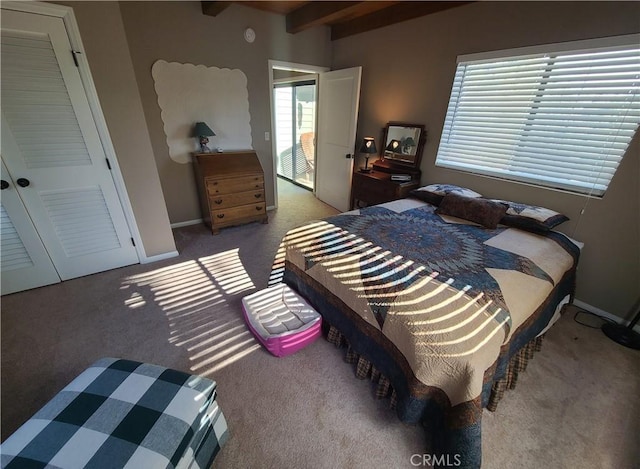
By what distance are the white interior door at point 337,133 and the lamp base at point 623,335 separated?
2830 millimetres

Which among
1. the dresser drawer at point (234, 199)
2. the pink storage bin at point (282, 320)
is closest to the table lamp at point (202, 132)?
the dresser drawer at point (234, 199)

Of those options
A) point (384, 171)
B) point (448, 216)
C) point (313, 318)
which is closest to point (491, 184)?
point (448, 216)

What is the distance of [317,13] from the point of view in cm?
281

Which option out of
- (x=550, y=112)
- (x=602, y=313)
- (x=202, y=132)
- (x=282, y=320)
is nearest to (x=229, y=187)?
(x=202, y=132)

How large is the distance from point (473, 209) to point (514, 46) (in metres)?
1.42

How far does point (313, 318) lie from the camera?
1.71 metres

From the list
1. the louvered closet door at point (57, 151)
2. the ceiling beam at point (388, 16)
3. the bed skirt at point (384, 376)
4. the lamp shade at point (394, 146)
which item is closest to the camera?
the bed skirt at point (384, 376)

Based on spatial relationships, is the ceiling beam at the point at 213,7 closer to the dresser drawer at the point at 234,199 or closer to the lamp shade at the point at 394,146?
the dresser drawer at the point at 234,199

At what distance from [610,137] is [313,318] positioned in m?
2.51

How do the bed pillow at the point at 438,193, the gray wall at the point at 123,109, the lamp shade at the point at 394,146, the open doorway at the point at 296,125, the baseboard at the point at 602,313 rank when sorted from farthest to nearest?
the open doorway at the point at 296,125 → the lamp shade at the point at 394,146 → the bed pillow at the point at 438,193 → the baseboard at the point at 602,313 → the gray wall at the point at 123,109

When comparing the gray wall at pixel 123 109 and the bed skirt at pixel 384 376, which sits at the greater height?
the gray wall at pixel 123 109

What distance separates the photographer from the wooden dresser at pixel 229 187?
9.78 feet

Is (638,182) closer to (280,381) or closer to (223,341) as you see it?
(280,381)

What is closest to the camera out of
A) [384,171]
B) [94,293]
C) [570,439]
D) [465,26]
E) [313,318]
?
[570,439]
